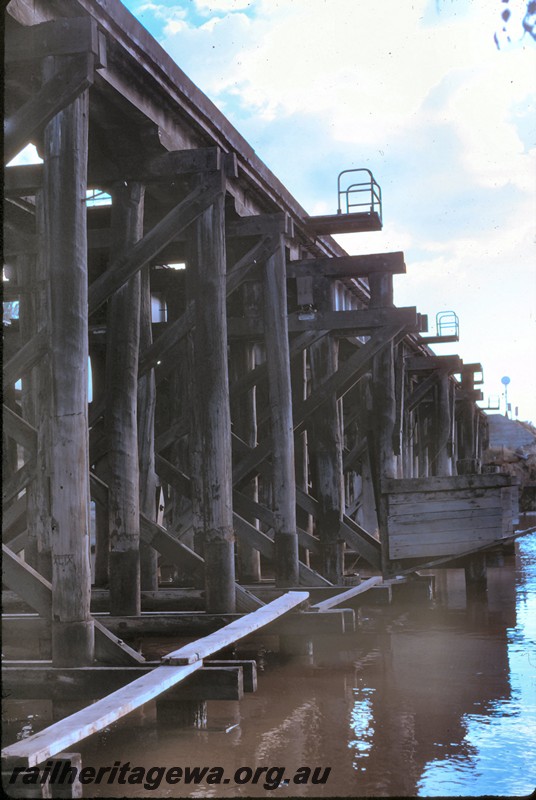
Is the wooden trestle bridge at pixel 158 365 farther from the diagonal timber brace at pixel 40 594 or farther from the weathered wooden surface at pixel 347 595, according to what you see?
the weathered wooden surface at pixel 347 595

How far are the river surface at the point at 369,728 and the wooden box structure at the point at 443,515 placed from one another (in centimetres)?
159

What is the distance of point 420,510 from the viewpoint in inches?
378

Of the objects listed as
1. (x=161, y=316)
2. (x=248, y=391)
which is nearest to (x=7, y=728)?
(x=248, y=391)

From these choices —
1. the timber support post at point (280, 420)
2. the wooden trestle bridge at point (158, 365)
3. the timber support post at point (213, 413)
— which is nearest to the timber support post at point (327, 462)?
the wooden trestle bridge at point (158, 365)

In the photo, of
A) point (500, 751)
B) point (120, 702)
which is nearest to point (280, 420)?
point (500, 751)

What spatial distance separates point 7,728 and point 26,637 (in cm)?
59

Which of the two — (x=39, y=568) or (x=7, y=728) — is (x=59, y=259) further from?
(x=39, y=568)

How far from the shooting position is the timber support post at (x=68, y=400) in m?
4.66

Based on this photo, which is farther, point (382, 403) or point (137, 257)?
point (382, 403)

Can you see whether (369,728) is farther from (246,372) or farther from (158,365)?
(246,372)

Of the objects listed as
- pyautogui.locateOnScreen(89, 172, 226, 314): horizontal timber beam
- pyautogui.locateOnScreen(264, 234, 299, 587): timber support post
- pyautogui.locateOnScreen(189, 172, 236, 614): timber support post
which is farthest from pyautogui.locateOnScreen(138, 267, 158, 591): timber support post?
pyautogui.locateOnScreen(264, 234, 299, 587): timber support post

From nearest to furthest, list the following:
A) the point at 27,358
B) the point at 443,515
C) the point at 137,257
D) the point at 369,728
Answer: the point at 369,728 → the point at 27,358 → the point at 137,257 → the point at 443,515

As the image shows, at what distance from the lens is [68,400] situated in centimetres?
468

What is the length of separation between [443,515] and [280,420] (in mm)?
2239
